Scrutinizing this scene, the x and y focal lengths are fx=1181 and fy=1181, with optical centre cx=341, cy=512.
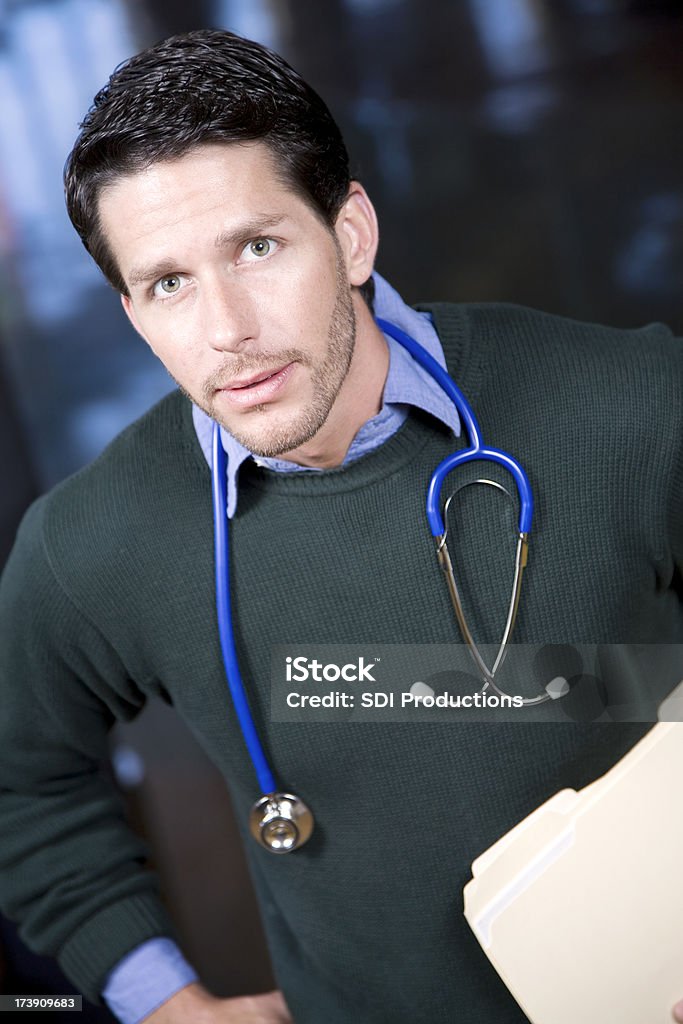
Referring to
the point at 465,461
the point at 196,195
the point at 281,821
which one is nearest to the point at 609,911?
the point at 281,821

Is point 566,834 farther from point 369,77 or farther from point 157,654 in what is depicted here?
point 369,77

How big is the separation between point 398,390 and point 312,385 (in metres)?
0.12

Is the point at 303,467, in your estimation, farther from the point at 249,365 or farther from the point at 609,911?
the point at 609,911

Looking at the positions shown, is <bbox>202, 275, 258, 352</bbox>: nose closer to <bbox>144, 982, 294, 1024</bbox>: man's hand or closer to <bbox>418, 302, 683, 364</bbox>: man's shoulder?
<bbox>418, 302, 683, 364</bbox>: man's shoulder

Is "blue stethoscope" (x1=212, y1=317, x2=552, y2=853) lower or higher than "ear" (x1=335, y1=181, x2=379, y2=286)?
lower

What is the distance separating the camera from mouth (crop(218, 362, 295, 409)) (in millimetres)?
1239

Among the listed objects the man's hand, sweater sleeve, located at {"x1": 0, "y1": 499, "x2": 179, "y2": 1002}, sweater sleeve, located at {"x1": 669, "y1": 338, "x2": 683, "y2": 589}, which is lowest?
the man's hand

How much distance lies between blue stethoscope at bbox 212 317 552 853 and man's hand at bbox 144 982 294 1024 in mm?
260

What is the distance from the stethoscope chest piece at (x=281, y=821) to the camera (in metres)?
1.34

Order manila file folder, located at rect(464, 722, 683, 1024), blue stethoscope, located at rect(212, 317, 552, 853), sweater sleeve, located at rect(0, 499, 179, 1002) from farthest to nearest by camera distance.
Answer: sweater sleeve, located at rect(0, 499, 179, 1002)
blue stethoscope, located at rect(212, 317, 552, 853)
manila file folder, located at rect(464, 722, 683, 1024)

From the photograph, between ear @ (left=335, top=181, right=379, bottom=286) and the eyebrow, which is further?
ear @ (left=335, top=181, right=379, bottom=286)

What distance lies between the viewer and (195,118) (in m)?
1.20

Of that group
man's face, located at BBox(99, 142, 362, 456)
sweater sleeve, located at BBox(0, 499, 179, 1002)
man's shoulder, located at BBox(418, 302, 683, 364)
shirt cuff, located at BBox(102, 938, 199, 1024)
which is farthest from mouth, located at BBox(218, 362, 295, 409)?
shirt cuff, located at BBox(102, 938, 199, 1024)

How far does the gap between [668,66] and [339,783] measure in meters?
1.49
